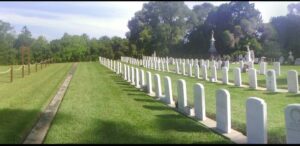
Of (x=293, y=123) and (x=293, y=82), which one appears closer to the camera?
(x=293, y=123)

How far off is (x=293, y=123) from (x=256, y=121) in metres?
0.91

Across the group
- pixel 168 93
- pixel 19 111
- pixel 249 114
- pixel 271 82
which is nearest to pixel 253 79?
pixel 271 82

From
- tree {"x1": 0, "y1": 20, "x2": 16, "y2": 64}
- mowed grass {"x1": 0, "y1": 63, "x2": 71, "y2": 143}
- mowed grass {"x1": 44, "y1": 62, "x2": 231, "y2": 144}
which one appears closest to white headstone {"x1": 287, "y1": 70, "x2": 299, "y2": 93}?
mowed grass {"x1": 44, "y1": 62, "x2": 231, "y2": 144}

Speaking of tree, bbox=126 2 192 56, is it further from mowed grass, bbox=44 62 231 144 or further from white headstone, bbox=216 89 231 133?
white headstone, bbox=216 89 231 133

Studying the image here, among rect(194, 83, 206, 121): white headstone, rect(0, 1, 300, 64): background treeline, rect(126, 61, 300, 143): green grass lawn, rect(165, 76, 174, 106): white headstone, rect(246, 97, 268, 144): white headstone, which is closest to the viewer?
rect(246, 97, 268, 144): white headstone

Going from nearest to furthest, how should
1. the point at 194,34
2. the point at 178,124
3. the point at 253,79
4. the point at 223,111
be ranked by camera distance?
1. the point at 223,111
2. the point at 178,124
3. the point at 253,79
4. the point at 194,34

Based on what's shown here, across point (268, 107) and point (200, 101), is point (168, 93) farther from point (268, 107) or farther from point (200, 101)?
point (200, 101)

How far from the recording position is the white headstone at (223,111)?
9469mm

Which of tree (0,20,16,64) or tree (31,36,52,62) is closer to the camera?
tree (0,20,16,64)

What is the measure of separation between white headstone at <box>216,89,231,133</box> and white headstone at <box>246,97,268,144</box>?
1.23 metres

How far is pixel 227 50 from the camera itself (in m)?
57.1

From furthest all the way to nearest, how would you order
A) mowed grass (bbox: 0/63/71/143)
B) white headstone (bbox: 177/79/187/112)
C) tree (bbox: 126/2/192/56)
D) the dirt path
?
tree (bbox: 126/2/192/56), white headstone (bbox: 177/79/187/112), mowed grass (bbox: 0/63/71/143), the dirt path

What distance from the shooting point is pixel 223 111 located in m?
9.66

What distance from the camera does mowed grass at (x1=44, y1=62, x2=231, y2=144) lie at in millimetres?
8945
